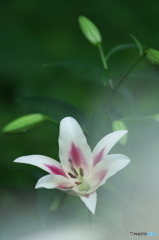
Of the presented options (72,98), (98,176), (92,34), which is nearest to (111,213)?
(98,176)

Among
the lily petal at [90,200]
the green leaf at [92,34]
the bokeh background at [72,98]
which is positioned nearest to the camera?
the lily petal at [90,200]

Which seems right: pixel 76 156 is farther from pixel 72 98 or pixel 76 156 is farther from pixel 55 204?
pixel 72 98

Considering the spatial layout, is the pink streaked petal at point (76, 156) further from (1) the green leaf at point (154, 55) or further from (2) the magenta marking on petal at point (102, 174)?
(1) the green leaf at point (154, 55)

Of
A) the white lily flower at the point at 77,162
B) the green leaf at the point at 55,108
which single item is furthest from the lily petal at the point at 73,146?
the green leaf at the point at 55,108

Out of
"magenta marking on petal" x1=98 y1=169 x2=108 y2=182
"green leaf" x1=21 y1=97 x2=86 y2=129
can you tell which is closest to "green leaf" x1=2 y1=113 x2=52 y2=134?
"green leaf" x1=21 y1=97 x2=86 y2=129

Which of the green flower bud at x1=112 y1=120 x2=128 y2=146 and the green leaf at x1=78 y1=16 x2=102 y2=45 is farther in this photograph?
the green leaf at x1=78 y1=16 x2=102 y2=45

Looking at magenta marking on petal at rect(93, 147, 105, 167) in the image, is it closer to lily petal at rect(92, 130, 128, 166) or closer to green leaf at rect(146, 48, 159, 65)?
lily petal at rect(92, 130, 128, 166)

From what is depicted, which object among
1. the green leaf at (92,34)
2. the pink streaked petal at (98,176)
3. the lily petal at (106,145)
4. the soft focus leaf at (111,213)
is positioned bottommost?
the soft focus leaf at (111,213)
